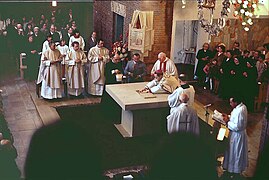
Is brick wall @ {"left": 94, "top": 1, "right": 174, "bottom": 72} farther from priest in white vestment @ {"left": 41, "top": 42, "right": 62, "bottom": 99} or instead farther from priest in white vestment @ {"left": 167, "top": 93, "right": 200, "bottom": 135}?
priest in white vestment @ {"left": 167, "top": 93, "right": 200, "bottom": 135}

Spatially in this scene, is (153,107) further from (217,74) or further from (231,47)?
(231,47)

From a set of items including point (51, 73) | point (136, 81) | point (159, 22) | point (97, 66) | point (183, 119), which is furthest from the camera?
point (159, 22)

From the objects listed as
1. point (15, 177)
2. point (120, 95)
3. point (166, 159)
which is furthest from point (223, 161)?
point (166, 159)

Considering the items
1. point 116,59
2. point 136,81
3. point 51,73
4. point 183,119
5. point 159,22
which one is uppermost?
point 159,22

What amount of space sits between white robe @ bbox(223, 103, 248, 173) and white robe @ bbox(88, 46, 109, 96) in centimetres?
471

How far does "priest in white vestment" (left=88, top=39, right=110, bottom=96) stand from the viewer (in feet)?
38.1

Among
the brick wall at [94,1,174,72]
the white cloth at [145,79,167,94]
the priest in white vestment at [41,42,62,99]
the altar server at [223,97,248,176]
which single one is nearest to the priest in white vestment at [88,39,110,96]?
the priest in white vestment at [41,42,62,99]

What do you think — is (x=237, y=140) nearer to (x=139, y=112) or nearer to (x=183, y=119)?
(x=183, y=119)

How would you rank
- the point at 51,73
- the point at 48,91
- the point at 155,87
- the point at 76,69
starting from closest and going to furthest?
the point at 155,87 → the point at 51,73 → the point at 48,91 → the point at 76,69

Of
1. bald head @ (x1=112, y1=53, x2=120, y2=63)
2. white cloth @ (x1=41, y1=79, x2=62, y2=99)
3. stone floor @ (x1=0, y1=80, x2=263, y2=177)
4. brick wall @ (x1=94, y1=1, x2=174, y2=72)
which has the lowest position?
stone floor @ (x1=0, y1=80, x2=263, y2=177)

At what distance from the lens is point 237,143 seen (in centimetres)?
763

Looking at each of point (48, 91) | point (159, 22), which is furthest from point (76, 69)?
point (159, 22)

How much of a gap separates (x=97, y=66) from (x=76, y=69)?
0.51 metres

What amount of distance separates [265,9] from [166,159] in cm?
958
